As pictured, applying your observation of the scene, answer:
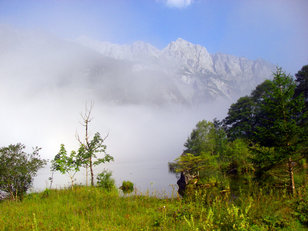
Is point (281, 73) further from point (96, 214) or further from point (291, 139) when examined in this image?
point (96, 214)

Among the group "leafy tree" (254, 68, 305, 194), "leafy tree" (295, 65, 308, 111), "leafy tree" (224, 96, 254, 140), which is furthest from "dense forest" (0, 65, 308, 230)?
"leafy tree" (295, 65, 308, 111)

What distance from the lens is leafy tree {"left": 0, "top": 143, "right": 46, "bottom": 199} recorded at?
513 inches

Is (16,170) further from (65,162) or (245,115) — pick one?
(245,115)

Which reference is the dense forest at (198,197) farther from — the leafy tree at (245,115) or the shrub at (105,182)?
the leafy tree at (245,115)

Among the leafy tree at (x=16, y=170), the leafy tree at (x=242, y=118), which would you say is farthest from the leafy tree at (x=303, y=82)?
the leafy tree at (x=16, y=170)

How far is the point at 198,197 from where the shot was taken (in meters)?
7.77

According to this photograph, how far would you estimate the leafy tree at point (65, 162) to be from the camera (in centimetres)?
1612

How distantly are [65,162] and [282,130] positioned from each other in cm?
1560

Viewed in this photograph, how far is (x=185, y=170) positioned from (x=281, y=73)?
9645mm

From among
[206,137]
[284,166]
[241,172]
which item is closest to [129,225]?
[284,166]

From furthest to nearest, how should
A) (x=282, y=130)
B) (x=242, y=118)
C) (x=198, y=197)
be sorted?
(x=242, y=118) → (x=282, y=130) → (x=198, y=197)

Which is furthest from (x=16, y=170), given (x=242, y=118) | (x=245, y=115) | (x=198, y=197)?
(x=242, y=118)

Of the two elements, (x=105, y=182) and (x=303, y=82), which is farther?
(x=303, y=82)

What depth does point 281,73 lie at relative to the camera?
1098cm
